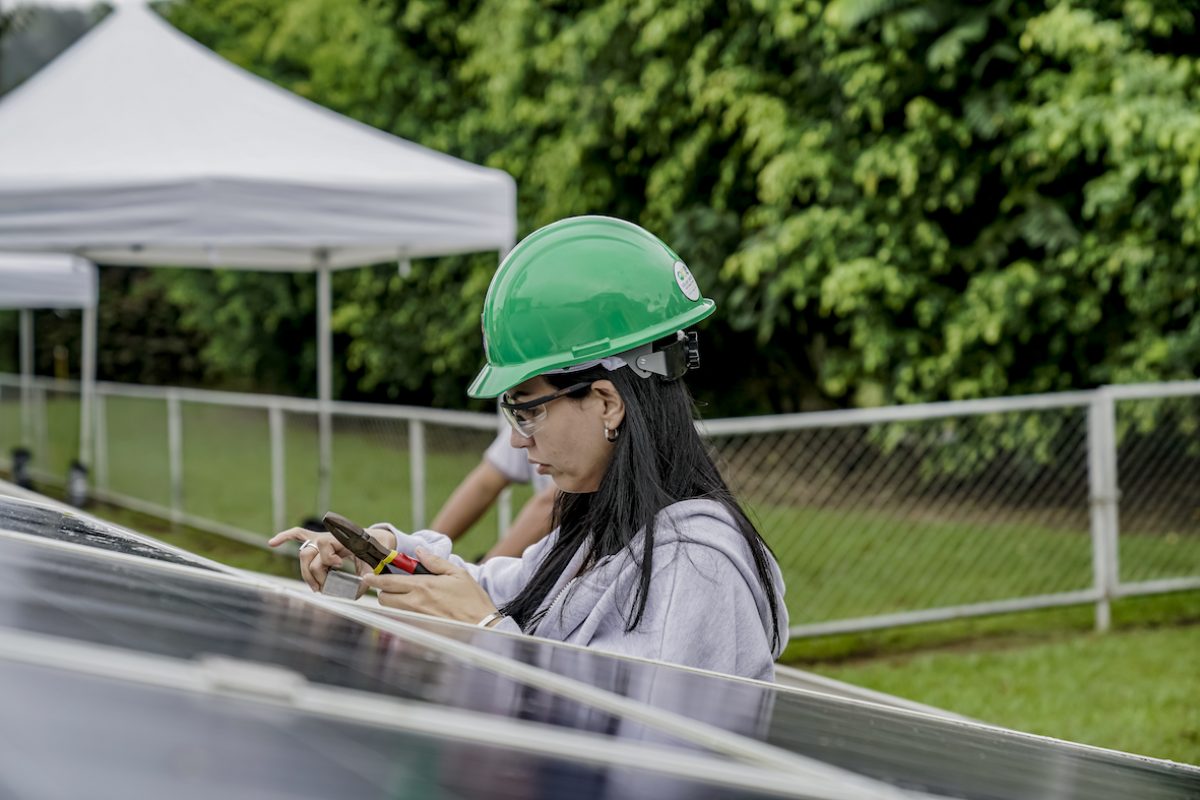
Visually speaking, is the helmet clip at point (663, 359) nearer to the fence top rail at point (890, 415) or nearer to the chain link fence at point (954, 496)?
the fence top rail at point (890, 415)

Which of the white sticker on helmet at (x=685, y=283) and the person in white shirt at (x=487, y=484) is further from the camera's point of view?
the person in white shirt at (x=487, y=484)

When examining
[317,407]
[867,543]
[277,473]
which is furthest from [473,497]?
[277,473]

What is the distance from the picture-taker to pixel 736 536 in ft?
5.74

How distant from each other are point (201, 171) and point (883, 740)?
231 inches

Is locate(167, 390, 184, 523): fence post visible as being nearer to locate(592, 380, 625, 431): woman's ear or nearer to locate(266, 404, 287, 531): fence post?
locate(266, 404, 287, 531): fence post

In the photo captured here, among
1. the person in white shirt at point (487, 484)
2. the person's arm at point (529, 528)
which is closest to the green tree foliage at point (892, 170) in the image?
the person in white shirt at point (487, 484)

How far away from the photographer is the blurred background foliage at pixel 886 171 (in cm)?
866

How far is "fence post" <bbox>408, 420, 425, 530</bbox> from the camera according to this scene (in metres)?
7.96

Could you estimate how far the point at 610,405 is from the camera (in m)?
1.87

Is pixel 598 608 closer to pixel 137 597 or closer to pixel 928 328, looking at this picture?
pixel 137 597

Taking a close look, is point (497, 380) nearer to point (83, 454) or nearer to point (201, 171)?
point (201, 171)

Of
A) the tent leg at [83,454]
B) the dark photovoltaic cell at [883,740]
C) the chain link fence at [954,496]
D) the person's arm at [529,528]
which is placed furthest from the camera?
the tent leg at [83,454]

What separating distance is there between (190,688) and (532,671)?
Answer: 18.9 inches

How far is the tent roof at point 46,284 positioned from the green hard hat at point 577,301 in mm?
16205
